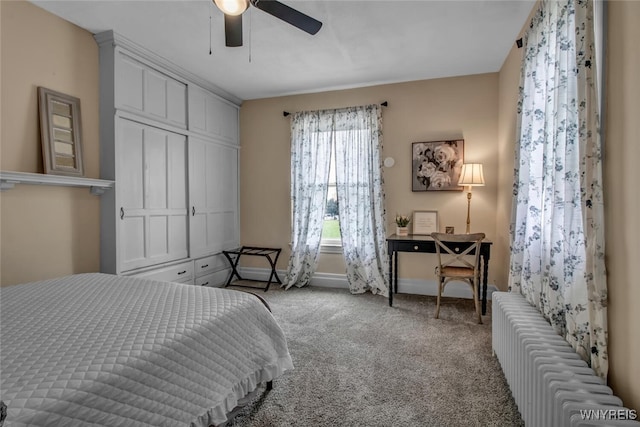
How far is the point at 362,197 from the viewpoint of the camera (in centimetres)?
428

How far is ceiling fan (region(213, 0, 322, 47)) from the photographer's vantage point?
1.79 metres

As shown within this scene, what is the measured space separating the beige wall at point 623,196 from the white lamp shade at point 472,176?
92.3 inches

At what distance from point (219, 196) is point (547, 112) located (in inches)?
151

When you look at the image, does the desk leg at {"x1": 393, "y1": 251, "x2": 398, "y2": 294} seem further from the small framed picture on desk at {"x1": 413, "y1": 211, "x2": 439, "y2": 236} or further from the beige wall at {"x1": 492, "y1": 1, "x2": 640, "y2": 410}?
the beige wall at {"x1": 492, "y1": 1, "x2": 640, "y2": 410}

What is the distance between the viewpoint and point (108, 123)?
3029mm

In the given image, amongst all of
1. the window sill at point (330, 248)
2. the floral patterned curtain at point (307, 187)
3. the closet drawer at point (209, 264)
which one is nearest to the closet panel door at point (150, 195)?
the closet drawer at point (209, 264)

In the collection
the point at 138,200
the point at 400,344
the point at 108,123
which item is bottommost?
the point at 400,344

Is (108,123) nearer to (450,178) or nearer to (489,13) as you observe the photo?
(489,13)

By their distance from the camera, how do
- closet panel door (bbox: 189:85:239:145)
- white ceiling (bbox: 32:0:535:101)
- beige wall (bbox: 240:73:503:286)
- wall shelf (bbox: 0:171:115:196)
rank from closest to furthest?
wall shelf (bbox: 0:171:115:196)
white ceiling (bbox: 32:0:535:101)
beige wall (bbox: 240:73:503:286)
closet panel door (bbox: 189:85:239:145)

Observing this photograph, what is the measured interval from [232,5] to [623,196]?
2003mm

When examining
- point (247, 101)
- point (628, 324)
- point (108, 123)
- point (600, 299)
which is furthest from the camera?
point (247, 101)

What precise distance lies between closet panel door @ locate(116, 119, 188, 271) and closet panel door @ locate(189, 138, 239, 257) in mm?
153

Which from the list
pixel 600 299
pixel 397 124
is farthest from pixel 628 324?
pixel 397 124

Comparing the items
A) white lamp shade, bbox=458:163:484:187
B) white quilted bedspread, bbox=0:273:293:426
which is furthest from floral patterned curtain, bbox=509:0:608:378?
white quilted bedspread, bbox=0:273:293:426
